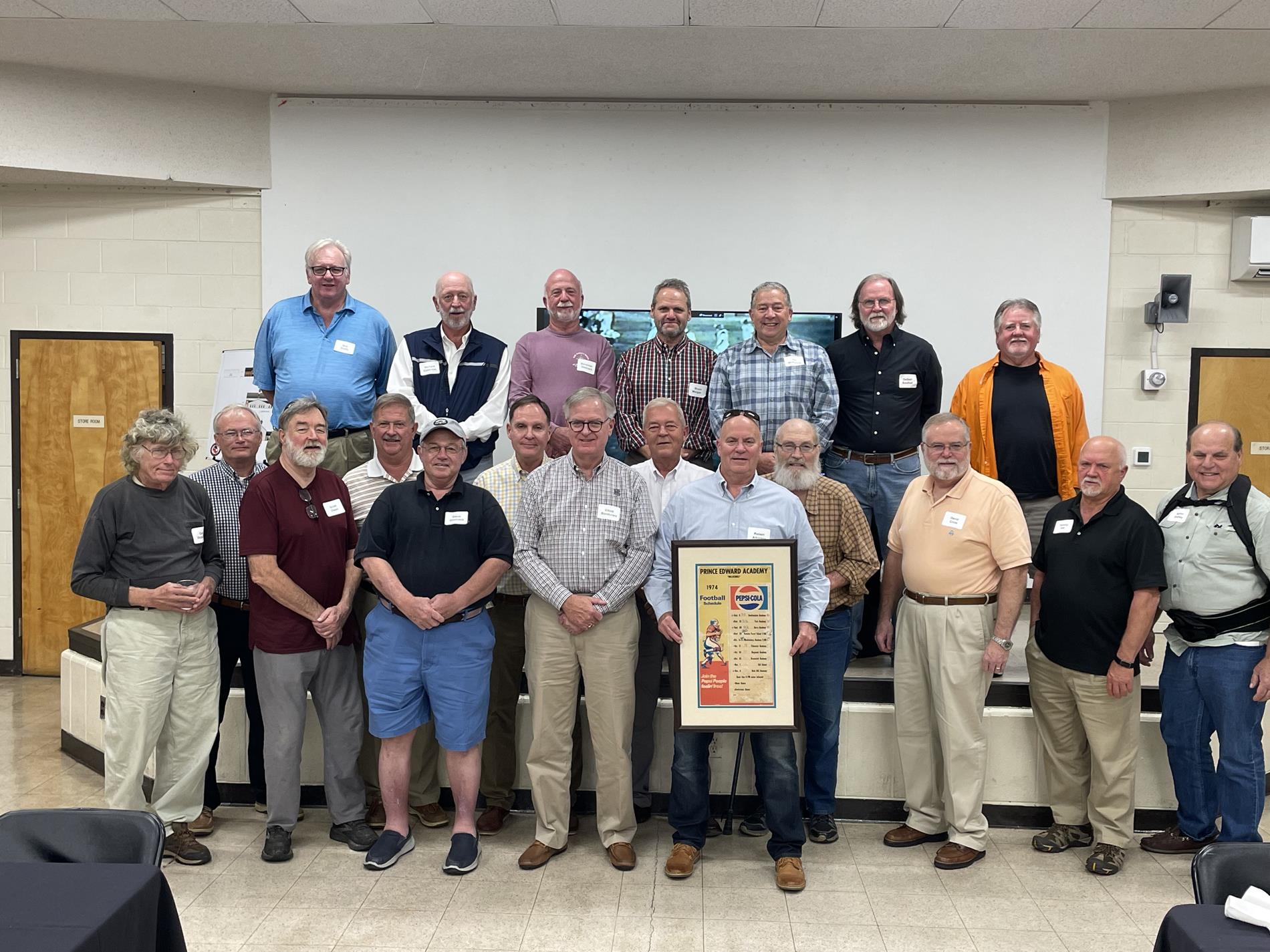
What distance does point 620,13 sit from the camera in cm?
499

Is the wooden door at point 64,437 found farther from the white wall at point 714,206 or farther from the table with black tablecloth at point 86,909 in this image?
the table with black tablecloth at point 86,909

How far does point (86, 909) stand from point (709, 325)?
505 cm

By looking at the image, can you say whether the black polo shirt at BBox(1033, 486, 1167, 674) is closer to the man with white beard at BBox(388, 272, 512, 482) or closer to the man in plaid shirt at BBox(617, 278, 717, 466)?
the man in plaid shirt at BBox(617, 278, 717, 466)

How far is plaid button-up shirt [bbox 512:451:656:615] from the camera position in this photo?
3.88m

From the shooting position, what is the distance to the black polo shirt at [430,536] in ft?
12.6

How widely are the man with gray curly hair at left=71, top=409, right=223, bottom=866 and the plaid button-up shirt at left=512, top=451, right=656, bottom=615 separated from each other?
4.27 ft

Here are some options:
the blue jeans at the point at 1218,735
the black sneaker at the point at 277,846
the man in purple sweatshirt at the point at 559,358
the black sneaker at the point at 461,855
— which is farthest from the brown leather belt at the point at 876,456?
the black sneaker at the point at 277,846

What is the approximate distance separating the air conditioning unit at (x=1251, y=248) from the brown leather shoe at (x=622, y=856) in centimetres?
535

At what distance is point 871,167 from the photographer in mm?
6438

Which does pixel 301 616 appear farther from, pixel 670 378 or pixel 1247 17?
pixel 1247 17

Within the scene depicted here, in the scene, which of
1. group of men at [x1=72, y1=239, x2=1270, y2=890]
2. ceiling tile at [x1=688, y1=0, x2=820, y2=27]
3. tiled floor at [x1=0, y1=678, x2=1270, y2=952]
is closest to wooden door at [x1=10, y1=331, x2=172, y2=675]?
group of men at [x1=72, y1=239, x2=1270, y2=890]

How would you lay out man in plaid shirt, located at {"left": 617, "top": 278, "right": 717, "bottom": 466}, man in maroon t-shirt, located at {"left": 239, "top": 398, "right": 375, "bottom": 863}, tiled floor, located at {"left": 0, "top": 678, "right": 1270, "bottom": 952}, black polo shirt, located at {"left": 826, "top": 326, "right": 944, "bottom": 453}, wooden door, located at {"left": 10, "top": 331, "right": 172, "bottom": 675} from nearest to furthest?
tiled floor, located at {"left": 0, "top": 678, "right": 1270, "bottom": 952}, man in maroon t-shirt, located at {"left": 239, "top": 398, "right": 375, "bottom": 863}, black polo shirt, located at {"left": 826, "top": 326, "right": 944, "bottom": 453}, man in plaid shirt, located at {"left": 617, "top": 278, "right": 717, "bottom": 466}, wooden door, located at {"left": 10, "top": 331, "right": 172, "bottom": 675}

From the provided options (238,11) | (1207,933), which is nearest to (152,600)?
(238,11)

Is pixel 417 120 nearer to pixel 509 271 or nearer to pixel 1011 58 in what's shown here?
pixel 509 271
